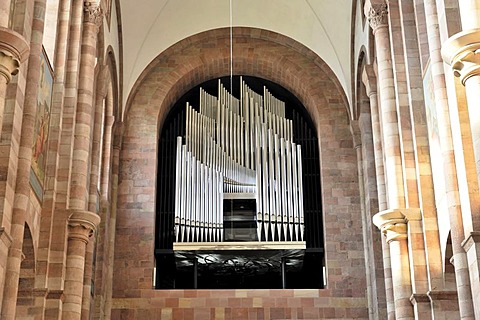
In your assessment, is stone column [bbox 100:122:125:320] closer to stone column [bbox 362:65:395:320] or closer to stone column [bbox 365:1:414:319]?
stone column [bbox 362:65:395:320]

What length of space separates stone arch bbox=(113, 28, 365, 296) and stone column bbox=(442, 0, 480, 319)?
11.6 meters

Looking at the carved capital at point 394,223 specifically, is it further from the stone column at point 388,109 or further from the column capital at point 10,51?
the column capital at point 10,51

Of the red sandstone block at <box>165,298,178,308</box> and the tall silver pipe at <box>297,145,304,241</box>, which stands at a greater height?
the tall silver pipe at <box>297,145,304,241</box>

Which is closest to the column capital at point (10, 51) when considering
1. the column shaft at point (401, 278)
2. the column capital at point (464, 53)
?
the column capital at point (464, 53)

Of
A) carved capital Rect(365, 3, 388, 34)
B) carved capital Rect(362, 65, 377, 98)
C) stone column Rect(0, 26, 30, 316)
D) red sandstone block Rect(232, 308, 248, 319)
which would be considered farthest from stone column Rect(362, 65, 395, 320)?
stone column Rect(0, 26, 30, 316)

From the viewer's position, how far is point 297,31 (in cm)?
2747

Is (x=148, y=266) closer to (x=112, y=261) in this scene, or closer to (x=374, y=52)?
(x=112, y=261)

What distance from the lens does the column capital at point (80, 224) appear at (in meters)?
17.9

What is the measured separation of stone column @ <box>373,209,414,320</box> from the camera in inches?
697

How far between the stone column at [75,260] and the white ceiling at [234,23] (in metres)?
9.07

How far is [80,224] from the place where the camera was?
18.0m

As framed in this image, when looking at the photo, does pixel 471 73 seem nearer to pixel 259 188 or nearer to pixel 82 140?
pixel 82 140

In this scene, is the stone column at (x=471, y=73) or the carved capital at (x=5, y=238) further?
the carved capital at (x=5, y=238)

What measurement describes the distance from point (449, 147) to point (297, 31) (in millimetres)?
13340
